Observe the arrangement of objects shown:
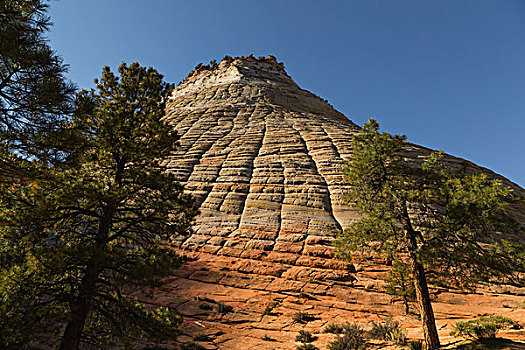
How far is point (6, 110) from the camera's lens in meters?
7.11

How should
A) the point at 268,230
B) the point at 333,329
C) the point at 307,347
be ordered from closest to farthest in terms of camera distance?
the point at 307,347
the point at 333,329
the point at 268,230

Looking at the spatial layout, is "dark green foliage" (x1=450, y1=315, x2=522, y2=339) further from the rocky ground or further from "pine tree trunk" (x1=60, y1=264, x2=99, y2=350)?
"pine tree trunk" (x1=60, y1=264, x2=99, y2=350)

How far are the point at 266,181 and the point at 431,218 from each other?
15882mm

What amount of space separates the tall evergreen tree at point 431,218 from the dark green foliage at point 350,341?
237 centimetres

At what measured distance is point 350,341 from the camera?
10.3 metres

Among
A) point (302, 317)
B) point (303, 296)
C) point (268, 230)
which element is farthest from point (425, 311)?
point (268, 230)

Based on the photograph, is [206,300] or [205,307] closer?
[205,307]

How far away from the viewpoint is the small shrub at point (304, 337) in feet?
37.2

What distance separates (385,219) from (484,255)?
3063 millimetres

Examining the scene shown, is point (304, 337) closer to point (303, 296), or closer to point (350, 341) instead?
point (350, 341)

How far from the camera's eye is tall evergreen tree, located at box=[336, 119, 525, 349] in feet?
28.3

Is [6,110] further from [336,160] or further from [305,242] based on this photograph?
[336,160]

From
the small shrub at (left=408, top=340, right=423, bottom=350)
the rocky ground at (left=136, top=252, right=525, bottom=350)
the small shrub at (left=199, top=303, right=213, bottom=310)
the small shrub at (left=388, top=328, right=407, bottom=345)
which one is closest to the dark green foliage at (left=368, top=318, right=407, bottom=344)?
the small shrub at (left=388, top=328, right=407, bottom=345)

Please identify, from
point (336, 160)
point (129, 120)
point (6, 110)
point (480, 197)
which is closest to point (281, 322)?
point (480, 197)
